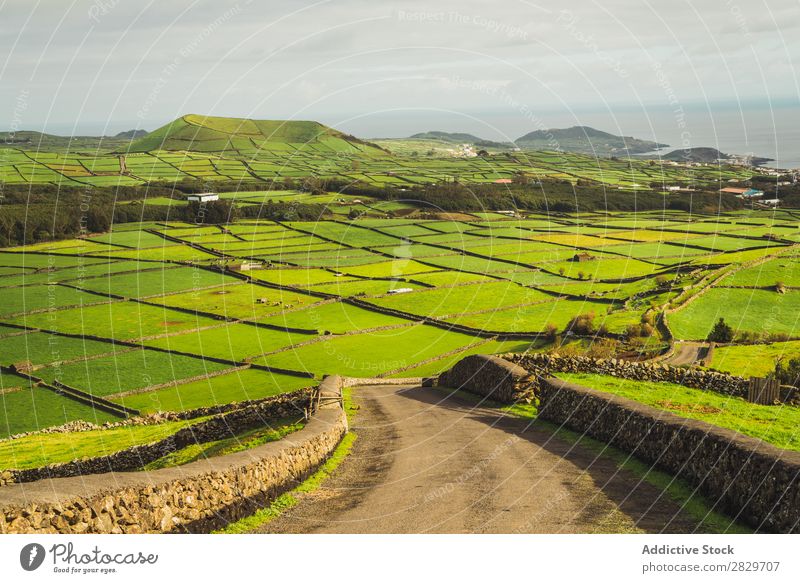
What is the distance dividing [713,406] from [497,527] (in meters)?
13.0

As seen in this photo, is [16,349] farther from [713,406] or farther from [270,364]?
[713,406]

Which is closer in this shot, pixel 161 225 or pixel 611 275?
pixel 611 275

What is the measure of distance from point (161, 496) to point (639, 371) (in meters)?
21.7

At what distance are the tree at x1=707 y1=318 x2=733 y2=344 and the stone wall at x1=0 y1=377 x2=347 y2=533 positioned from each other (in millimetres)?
42346

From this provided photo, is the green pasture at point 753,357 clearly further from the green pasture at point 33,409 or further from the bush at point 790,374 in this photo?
the green pasture at point 33,409

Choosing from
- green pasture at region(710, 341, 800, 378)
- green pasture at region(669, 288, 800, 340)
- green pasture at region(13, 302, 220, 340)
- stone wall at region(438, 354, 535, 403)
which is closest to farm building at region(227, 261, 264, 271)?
green pasture at region(13, 302, 220, 340)

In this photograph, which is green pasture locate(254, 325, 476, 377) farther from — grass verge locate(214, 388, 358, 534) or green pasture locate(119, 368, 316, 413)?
grass verge locate(214, 388, 358, 534)

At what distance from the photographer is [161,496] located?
15.5 metres

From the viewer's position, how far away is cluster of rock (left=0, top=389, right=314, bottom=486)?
28.2 metres

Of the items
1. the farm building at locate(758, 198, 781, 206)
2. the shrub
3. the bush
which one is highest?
the farm building at locate(758, 198, 781, 206)

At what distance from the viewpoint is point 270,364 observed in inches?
2479

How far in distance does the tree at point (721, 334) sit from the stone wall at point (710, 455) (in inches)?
1330

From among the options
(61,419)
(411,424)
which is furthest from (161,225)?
(411,424)

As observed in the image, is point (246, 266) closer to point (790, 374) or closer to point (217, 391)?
point (217, 391)
